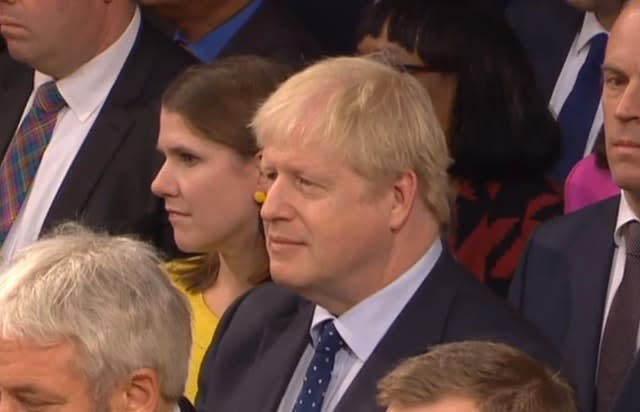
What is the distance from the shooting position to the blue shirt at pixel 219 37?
4.79 metres

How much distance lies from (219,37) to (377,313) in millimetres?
1661

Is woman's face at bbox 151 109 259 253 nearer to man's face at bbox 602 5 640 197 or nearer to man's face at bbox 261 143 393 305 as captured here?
man's face at bbox 261 143 393 305

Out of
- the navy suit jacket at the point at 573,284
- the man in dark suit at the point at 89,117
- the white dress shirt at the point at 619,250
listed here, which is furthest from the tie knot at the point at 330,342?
the man in dark suit at the point at 89,117

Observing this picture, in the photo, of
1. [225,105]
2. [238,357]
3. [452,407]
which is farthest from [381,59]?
[452,407]

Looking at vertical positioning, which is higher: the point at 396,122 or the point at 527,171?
the point at 396,122

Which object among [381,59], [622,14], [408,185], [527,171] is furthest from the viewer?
[527,171]

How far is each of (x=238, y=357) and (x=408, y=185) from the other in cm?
47

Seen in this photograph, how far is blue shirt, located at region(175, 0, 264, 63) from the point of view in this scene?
4789mm

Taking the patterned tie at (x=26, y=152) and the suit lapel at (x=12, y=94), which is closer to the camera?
the patterned tie at (x=26, y=152)

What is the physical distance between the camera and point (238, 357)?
3.54m

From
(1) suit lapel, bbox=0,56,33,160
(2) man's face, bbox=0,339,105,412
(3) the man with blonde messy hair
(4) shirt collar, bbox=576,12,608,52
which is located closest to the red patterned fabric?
(4) shirt collar, bbox=576,12,608,52

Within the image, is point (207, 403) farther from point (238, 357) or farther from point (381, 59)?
point (381, 59)

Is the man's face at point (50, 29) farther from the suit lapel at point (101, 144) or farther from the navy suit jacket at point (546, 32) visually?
the navy suit jacket at point (546, 32)

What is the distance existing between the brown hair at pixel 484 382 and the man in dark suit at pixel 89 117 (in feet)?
5.11
